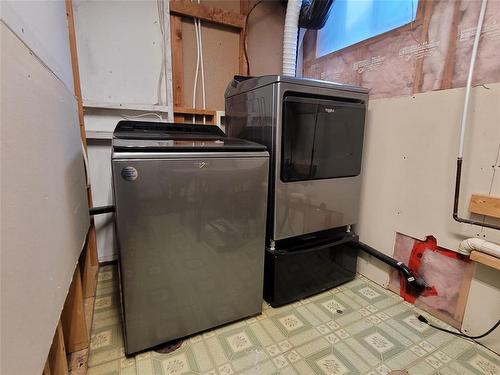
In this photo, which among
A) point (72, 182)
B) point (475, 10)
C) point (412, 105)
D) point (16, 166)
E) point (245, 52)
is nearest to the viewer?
point (16, 166)

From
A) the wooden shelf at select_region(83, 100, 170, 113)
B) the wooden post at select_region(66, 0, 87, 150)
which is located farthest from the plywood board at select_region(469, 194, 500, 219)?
the wooden post at select_region(66, 0, 87, 150)

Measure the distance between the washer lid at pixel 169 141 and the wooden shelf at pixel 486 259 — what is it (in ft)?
3.57

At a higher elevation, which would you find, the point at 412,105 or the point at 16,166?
the point at 412,105

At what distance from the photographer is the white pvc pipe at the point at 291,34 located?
190 cm

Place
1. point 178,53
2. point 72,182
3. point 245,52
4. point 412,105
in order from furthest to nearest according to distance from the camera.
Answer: point 245,52 < point 178,53 < point 412,105 < point 72,182

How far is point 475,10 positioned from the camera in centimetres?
122

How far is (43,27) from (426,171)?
1.87 metres

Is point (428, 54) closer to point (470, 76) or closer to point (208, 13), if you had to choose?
point (470, 76)

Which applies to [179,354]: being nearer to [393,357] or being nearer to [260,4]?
[393,357]

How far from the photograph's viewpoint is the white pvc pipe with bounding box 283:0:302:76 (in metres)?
1.90

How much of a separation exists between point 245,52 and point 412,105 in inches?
49.8

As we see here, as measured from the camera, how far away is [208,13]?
1.83 m

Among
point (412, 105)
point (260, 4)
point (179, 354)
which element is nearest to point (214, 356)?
point (179, 354)

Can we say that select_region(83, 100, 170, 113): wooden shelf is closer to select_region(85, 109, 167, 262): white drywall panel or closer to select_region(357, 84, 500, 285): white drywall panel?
select_region(85, 109, 167, 262): white drywall panel
